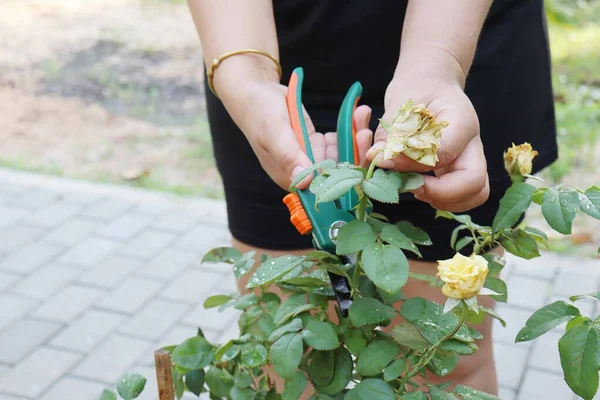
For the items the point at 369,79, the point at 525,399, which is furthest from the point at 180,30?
the point at 369,79

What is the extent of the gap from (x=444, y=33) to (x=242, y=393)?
0.59m

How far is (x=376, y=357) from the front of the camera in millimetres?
992

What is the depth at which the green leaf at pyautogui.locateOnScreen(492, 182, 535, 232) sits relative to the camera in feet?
3.43

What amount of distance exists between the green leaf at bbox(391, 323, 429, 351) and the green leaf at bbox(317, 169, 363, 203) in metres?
0.19

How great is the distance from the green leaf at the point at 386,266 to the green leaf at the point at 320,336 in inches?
5.7

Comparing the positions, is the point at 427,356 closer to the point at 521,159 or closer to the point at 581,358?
the point at 581,358

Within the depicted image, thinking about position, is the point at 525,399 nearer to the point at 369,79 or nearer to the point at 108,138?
the point at 369,79

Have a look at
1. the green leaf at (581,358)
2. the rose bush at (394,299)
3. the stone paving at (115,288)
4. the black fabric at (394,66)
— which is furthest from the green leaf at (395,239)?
the stone paving at (115,288)

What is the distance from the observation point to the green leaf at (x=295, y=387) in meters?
1.04

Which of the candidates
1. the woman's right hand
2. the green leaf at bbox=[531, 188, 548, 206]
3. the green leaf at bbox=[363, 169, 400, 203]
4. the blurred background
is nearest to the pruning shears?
the woman's right hand

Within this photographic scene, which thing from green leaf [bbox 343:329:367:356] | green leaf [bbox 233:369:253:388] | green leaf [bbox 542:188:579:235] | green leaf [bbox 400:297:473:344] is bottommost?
green leaf [bbox 233:369:253:388]

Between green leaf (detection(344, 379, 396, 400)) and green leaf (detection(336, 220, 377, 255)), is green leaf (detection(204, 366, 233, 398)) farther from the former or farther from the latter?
green leaf (detection(336, 220, 377, 255))

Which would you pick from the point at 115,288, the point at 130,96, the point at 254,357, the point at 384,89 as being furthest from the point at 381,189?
the point at 130,96

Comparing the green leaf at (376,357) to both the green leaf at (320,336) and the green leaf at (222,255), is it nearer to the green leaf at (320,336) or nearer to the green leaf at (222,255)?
the green leaf at (320,336)
